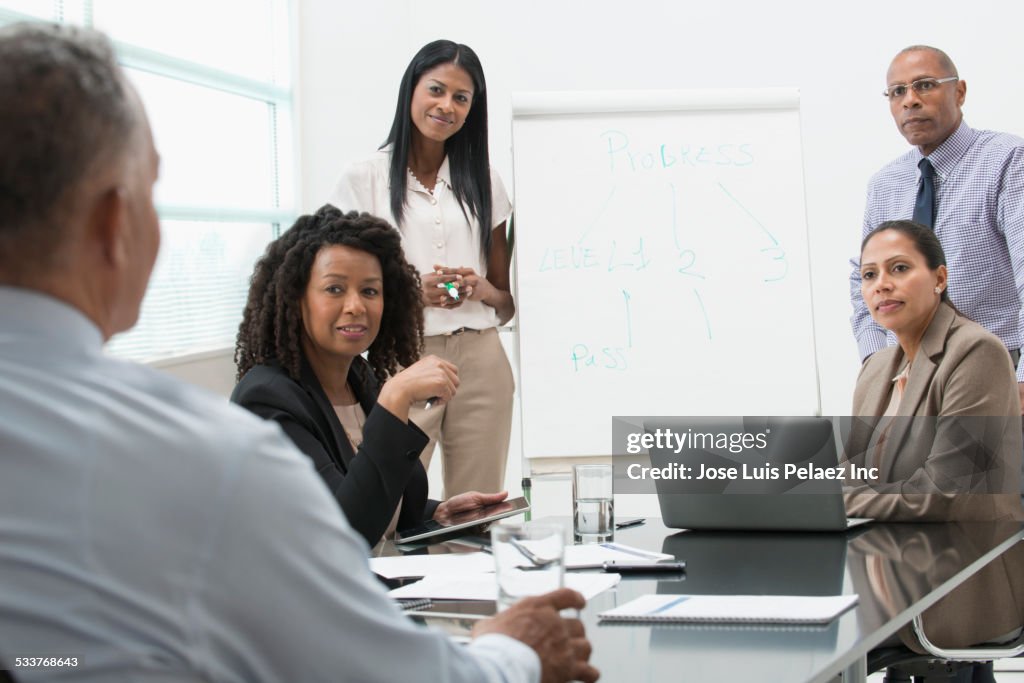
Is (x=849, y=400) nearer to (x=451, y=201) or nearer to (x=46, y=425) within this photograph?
(x=451, y=201)

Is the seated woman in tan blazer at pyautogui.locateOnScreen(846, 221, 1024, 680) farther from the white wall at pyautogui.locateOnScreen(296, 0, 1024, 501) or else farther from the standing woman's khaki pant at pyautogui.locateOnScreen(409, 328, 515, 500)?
the white wall at pyautogui.locateOnScreen(296, 0, 1024, 501)

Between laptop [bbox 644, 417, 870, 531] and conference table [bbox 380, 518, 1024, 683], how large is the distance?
27mm

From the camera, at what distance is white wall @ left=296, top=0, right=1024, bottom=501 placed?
12.7ft

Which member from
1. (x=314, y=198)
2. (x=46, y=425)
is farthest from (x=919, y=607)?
(x=314, y=198)

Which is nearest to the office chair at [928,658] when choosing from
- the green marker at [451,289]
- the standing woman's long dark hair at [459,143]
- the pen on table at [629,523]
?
the pen on table at [629,523]

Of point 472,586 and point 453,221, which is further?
point 453,221

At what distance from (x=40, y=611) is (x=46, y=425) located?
4.4 inches

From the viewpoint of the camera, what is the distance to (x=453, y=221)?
10.3 feet

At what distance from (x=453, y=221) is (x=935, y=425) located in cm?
155

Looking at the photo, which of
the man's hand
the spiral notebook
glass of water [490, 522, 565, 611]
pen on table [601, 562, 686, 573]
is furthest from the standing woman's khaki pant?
the man's hand

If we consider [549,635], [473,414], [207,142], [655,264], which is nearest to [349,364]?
[473,414]

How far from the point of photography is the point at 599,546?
5.39 feet

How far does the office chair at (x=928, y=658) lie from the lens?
177 cm

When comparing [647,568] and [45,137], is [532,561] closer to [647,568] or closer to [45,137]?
[647,568]
